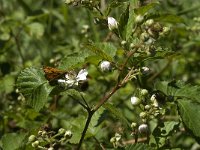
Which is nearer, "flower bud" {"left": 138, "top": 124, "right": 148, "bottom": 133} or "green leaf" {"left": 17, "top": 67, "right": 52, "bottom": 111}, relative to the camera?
"green leaf" {"left": 17, "top": 67, "right": 52, "bottom": 111}

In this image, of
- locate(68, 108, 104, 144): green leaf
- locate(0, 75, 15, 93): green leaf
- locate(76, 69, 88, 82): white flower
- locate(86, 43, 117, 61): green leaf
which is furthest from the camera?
locate(0, 75, 15, 93): green leaf

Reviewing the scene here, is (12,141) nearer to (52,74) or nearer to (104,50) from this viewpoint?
(52,74)

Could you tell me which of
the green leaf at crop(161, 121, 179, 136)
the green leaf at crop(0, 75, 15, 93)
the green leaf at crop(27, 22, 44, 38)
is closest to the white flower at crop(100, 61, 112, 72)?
the green leaf at crop(161, 121, 179, 136)

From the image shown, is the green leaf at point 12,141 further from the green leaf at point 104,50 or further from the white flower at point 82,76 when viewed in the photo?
the green leaf at point 104,50

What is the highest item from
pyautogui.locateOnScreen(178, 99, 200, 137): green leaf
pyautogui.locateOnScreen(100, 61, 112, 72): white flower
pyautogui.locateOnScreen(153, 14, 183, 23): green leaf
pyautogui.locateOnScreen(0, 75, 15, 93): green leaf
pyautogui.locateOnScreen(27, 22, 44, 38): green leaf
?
pyautogui.locateOnScreen(153, 14, 183, 23): green leaf

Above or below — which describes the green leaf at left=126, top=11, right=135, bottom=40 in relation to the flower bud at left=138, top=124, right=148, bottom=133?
above

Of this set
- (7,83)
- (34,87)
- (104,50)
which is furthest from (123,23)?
(7,83)

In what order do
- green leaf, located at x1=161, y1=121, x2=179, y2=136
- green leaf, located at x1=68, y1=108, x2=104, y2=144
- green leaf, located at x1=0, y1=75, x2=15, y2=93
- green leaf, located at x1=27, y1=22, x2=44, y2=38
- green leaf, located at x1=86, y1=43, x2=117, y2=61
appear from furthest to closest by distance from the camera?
green leaf, located at x1=27, y1=22, x2=44, y2=38, green leaf, located at x1=0, y1=75, x2=15, y2=93, green leaf, located at x1=68, y1=108, x2=104, y2=144, green leaf, located at x1=161, y1=121, x2=179, y2=136, green leaf, located at x1=86, y1=43, x2=117, y2=61

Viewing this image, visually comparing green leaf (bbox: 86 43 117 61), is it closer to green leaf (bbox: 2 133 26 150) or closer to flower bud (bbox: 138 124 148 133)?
flower bud (bbox: 138 124 148 133)
